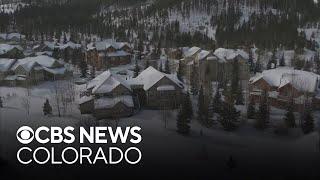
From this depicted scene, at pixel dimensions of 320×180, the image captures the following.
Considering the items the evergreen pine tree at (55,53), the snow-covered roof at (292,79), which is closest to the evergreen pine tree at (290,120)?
the snow-covered roof at (292,79)

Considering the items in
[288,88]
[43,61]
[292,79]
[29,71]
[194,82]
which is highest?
[43,61]

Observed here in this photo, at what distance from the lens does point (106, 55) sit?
2634 cm

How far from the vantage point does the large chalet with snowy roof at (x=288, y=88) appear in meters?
16.4

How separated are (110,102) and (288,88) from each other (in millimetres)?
6827

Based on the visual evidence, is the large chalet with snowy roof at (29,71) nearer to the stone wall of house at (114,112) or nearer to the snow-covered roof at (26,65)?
the snow-covered roof at (26,65)

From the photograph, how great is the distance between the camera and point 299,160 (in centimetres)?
1127

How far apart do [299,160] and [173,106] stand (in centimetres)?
635

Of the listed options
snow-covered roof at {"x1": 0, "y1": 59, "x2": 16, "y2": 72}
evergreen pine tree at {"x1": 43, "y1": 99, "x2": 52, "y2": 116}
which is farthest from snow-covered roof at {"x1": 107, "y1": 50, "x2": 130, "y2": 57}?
evergreen pine tree at {"x1": 43, "y1": 99, "x2": 52, "y2": 116}

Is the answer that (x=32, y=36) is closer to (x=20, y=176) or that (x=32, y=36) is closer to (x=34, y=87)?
(x=34, y=87)

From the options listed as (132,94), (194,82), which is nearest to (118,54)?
(194,82)

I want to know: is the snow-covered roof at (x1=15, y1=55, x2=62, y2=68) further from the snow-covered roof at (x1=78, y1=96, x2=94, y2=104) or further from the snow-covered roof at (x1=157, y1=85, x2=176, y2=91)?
the snow-covered roof at (x1=157, y1=85, x2=176, y2=91)

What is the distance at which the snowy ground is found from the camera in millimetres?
11125

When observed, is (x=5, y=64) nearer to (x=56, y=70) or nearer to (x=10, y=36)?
(x=56, y=70)

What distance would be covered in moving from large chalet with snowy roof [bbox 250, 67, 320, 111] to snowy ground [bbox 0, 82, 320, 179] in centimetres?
75
